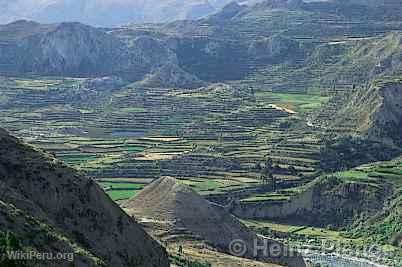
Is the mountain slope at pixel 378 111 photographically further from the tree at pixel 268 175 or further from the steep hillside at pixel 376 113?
the tree at pixel 268 175

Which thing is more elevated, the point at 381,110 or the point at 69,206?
the point at 69,206

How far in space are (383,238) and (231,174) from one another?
28.6 m

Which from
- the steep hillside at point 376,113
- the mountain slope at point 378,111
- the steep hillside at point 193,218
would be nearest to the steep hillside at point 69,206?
the steep hillside at point 193,218

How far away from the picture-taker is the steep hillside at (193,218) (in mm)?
70625

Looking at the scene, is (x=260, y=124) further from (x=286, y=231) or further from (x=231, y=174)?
(x=286, y=231)

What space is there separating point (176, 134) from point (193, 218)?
80727 mm

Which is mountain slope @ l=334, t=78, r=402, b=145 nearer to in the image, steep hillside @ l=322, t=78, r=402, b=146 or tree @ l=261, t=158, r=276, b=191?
steep hillside @ l=322, t=78, r=402, b=146

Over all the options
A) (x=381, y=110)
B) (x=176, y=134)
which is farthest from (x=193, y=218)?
(x=176, y=134)

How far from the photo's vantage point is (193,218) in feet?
236

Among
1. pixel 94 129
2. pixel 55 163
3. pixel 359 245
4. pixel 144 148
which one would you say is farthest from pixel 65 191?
pixel 94 129

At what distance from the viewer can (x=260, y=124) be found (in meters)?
→ 159

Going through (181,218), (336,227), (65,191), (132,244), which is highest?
(65,191)

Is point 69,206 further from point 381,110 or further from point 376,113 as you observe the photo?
point 381,110

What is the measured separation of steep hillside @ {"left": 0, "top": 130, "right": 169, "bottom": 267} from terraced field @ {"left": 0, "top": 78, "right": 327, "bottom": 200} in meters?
52.2
